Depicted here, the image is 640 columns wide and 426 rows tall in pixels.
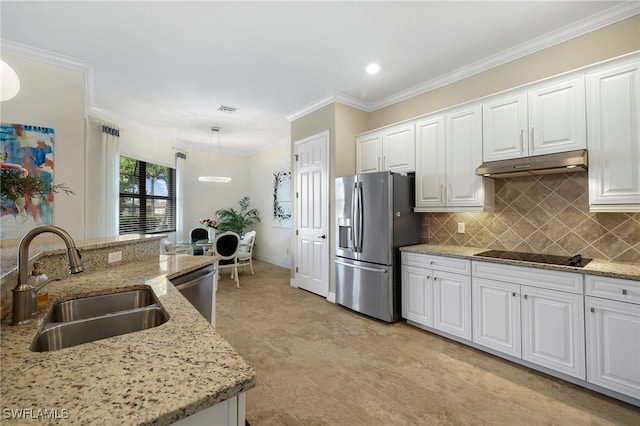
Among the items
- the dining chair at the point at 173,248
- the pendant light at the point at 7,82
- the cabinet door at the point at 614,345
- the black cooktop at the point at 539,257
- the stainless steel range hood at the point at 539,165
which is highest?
the pendant light at the point at 7,82

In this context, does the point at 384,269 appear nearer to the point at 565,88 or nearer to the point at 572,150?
the point at 572,150

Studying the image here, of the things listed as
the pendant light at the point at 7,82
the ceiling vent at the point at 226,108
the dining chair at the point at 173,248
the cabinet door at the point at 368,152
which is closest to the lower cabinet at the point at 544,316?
the cabinet door at the point at 368,152

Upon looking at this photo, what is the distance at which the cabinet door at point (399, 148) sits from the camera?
3.35 metres

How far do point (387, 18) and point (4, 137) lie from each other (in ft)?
12.6

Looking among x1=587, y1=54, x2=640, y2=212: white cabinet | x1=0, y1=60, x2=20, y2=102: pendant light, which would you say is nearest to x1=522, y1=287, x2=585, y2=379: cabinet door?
x1=587, y1=54, x2=640, y2=212: white cabinet

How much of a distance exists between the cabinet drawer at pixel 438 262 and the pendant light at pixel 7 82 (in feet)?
10.2

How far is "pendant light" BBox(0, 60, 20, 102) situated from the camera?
1081 millimetres

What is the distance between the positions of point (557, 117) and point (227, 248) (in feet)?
15.2

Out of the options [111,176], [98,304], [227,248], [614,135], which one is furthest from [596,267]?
[111,176]

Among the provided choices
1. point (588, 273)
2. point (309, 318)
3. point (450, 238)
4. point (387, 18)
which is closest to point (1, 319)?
point (309, 318)

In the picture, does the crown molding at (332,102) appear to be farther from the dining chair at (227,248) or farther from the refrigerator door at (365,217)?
the dining chair at (227,248)

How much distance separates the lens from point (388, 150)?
3.60 metres

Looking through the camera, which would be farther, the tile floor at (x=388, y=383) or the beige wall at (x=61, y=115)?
the beige wall at (x=61, y=115)

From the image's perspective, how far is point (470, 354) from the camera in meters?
2.52
